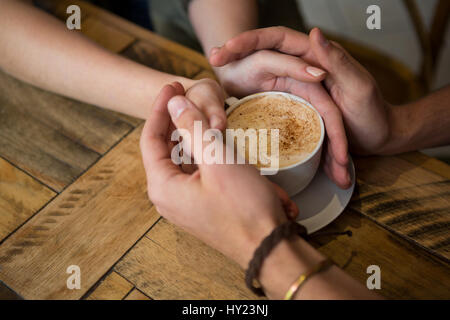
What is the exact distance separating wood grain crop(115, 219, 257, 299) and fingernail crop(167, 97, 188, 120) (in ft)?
0.70

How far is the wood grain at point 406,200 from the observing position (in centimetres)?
65

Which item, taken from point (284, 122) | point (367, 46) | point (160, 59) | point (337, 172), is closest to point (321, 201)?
point (337, 172)

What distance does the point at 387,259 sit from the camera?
62 cm

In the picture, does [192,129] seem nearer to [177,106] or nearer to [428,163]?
[177,106]

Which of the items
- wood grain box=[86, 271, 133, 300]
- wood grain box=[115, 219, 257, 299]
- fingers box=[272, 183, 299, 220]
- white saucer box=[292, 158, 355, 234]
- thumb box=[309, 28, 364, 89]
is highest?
thumb box=[309, 28, 364, 89]

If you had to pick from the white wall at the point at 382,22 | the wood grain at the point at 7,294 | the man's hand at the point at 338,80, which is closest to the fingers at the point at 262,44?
the man's hand at the point at 338,80

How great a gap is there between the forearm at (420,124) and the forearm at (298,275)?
0.32 meters

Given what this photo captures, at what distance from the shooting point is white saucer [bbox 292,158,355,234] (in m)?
0.64

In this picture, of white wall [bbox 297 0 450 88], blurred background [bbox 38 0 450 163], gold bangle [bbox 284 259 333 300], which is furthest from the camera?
white wall [bbox 297 0 450 88]

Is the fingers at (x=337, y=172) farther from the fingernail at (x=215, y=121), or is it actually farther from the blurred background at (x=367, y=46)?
the blurred background at (x=367, y=46)

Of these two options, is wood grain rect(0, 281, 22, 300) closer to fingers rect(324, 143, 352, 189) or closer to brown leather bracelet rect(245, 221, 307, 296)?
brown leather bracelet rect(245, 221, 307, 296)

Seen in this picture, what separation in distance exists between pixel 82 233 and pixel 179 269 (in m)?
0.20

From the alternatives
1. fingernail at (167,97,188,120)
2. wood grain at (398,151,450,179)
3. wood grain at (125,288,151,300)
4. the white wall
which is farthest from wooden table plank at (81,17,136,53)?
the white wall
